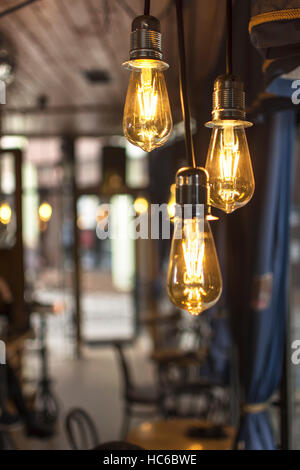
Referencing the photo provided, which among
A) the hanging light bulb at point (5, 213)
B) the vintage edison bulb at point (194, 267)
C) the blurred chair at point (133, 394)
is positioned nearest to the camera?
the vintage edison bulb at point (194, 267)

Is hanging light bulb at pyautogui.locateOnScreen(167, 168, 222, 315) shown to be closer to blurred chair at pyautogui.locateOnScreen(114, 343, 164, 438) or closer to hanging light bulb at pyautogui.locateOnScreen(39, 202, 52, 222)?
blurred chair at pyautogui.locateOnScreen(114, 343, 164, 438)

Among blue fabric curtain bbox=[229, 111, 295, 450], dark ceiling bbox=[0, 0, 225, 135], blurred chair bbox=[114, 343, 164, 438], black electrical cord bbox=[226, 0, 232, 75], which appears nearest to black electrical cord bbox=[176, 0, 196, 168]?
black electrical cord bbox=[226, 0, 232, 75]

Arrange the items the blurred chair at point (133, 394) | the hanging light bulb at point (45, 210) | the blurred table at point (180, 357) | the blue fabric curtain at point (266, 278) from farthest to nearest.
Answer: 1. the hanging light bulb at point (45, 210)
2. the blurred table at point (180, 357)
3. the blurred chair at point (133, 394)
4. the blue fabric curtain at point (266, 278)

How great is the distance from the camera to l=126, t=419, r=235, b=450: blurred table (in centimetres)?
309

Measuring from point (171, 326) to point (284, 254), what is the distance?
467 cm

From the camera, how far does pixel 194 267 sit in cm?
120

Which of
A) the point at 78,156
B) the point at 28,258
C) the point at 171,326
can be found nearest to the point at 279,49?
the point at 171,326

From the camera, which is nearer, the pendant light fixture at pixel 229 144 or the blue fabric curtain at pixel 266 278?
the pendant light fixture at pixel 229 144

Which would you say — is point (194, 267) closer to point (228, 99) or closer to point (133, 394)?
point (228, 99)

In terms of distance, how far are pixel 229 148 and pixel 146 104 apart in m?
0.23

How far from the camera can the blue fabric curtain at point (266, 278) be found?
2977 millimetres

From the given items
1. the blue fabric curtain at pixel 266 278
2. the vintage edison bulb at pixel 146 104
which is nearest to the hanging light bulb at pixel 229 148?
the vintage edison bulb at pixel 146 104

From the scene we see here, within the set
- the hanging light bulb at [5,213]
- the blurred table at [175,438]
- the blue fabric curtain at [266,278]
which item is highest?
the hanging light bulb at [5,213]

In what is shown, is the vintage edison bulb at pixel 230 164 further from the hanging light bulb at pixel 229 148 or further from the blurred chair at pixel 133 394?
the blurred chair at pixel 133 394
